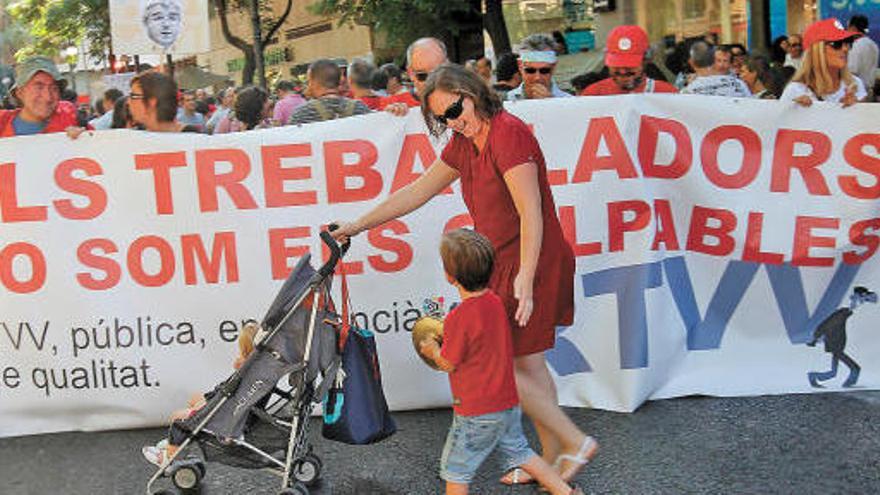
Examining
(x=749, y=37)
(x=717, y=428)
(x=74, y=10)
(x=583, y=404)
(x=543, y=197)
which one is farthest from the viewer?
(x=74, y=10)

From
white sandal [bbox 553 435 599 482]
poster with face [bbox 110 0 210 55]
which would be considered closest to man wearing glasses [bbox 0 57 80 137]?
white sandal [bbox 553 435 599 482]

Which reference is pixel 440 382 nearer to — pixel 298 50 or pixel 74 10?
pixel 74 10

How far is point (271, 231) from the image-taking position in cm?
548

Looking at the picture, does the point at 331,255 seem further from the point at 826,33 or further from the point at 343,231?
the point at 826,33

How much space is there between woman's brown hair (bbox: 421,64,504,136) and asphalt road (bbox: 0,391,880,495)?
4.81 feet

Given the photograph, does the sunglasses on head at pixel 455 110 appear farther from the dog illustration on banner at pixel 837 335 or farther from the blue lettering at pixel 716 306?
the dog illustration on banner at pixel 837 335

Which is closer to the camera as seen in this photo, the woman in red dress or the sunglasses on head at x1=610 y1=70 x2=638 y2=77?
the woman in red dress

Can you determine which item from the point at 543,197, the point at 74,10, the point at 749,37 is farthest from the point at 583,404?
the point at 74,10

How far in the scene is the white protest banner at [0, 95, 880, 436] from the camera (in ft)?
17.9

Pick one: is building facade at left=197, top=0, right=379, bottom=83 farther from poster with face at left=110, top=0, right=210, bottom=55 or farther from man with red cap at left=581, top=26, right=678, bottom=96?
man with red cap at left=581, top=26, right=678, bottom=96

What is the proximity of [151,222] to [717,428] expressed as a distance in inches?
107

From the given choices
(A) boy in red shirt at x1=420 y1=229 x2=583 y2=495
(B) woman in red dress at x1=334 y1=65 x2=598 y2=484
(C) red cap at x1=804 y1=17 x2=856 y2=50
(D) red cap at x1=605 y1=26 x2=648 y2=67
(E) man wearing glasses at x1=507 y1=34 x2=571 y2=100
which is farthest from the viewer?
(E) man wearing glasses at x1=507 y1=34 x2=571 y2=100

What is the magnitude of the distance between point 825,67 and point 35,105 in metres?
4.02

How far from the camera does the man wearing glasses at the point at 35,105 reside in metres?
6.01
